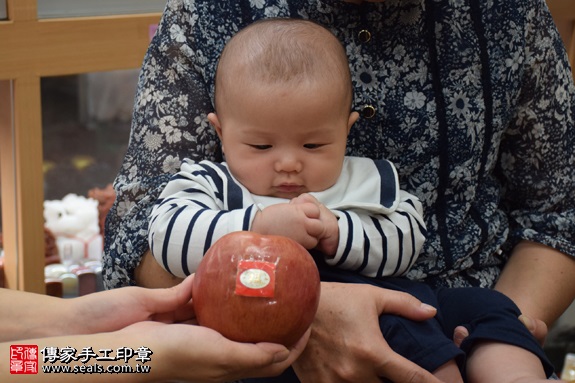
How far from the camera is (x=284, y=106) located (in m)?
1.52

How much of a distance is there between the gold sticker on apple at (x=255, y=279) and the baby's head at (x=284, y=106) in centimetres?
32

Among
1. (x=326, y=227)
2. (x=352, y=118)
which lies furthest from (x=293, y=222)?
(x=352, y=118)

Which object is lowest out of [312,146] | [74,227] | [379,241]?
[74,227]

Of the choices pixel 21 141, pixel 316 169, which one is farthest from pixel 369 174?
pixel 21 141

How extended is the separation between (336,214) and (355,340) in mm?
233

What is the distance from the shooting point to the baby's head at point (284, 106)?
1.53 metres

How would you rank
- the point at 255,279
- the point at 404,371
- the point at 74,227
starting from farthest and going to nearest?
the point at 74,227 < the point at 404,371 < the point at 255,279

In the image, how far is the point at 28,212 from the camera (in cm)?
262

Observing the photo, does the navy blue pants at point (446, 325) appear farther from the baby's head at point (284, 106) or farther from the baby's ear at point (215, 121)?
the baby's ear at point (215, 121)

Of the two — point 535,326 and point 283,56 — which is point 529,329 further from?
point 283,56

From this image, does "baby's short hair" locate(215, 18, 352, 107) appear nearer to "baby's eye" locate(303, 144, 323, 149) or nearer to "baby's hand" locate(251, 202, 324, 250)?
"baby's eye" locate(303, 144, 323, 149)

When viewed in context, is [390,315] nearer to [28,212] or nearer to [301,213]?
[301,213]

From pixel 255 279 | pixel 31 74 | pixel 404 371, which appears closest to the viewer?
pixel 255 279

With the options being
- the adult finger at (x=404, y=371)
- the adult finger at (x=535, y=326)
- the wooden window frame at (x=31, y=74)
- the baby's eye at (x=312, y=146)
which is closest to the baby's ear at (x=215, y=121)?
the baby's eye at (x=312, y=146)
